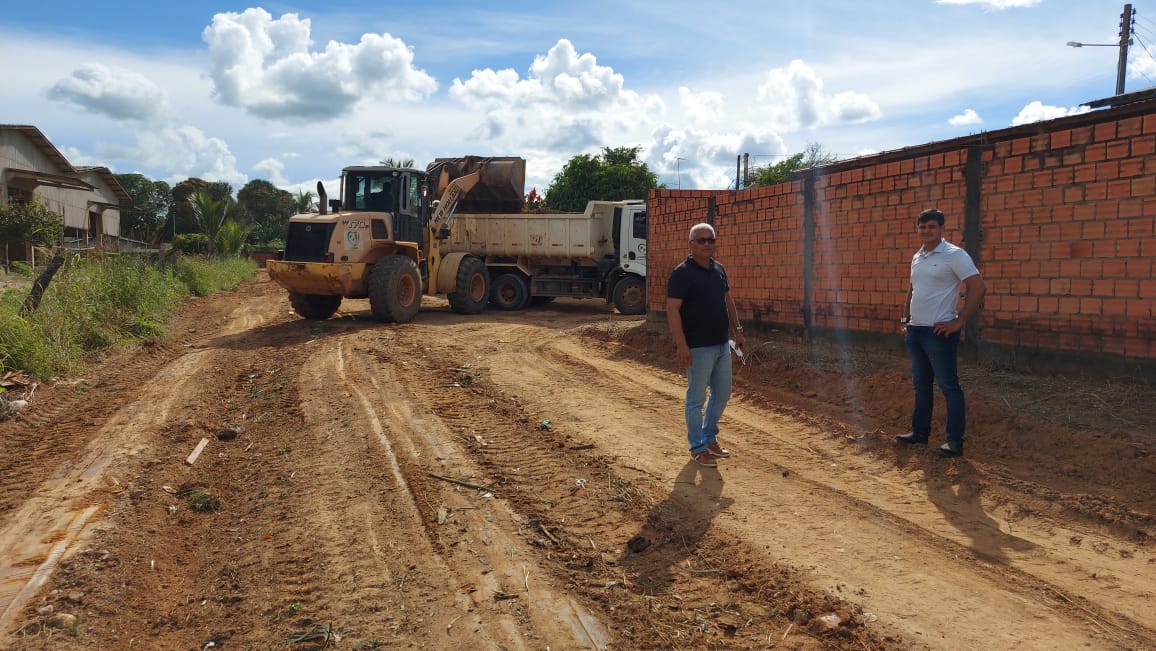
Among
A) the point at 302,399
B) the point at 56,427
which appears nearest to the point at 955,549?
the point at 302,399

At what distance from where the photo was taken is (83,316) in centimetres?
1030

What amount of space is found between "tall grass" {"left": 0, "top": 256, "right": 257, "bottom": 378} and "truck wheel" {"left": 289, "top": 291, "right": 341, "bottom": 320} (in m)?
2.16

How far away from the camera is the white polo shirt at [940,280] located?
497 centimetres

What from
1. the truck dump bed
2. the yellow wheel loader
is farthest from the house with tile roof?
the truck dump bed

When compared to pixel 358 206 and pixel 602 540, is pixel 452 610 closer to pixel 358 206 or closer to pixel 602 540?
pixel 602 540

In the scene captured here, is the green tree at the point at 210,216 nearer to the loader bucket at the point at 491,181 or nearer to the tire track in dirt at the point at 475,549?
the loader bucket at the point at 491,181

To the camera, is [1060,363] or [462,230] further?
[462,230]

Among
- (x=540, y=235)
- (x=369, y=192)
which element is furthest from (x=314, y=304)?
(x=540, y=235)

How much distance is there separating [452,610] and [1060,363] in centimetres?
538

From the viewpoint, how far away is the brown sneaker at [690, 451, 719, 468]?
17.2ft

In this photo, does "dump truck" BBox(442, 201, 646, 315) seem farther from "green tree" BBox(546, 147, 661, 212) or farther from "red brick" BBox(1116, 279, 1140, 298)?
"green tree" BBox(546, 147, 661, 212)

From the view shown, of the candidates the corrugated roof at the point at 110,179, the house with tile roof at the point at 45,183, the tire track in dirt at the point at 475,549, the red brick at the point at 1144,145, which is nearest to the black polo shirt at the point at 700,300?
the tire track in dirt at the point at 475,549

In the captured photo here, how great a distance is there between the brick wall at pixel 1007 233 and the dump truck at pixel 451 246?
22.0 ft

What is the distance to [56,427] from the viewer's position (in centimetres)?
669
